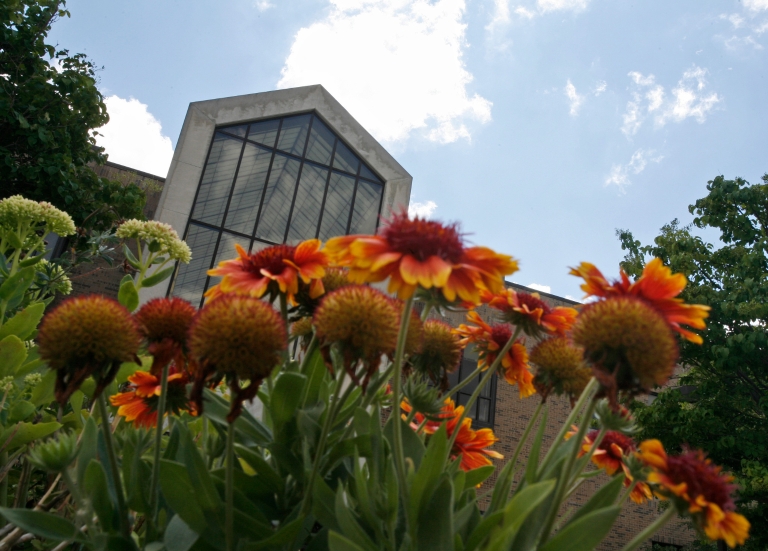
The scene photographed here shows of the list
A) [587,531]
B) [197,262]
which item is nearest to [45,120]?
[197,262]

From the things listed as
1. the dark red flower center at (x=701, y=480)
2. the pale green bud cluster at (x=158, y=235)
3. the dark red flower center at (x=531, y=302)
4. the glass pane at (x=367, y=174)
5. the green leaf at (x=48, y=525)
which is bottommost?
the green leaf at (x=48, y=525)

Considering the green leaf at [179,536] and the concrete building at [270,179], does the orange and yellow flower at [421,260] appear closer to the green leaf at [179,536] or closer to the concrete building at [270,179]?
the green leaf at [179,536]

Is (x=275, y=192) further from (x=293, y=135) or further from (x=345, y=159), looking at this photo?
(x=345, y=159)

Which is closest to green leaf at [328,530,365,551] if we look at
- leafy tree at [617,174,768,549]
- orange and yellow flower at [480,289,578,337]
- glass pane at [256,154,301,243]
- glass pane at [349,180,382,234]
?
orange and yellow flower at [480,289,578,337]

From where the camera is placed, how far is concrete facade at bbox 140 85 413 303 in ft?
31.2

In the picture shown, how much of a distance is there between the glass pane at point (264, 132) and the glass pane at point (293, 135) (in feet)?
0.45

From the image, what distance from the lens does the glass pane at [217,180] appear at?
9.85 m

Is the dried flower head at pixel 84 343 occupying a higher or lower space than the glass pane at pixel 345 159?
lower

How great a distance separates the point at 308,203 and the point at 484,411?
6.94m

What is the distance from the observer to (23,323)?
4.69ft

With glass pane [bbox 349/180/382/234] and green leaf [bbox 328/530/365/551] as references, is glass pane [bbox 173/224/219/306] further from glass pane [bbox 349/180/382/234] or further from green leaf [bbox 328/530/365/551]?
green leaf [bbox 328/530/365/551]

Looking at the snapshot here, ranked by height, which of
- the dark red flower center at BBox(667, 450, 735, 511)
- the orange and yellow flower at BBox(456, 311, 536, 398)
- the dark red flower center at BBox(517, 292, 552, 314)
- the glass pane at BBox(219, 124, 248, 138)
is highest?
the glass pane at BBox(219, 124, 248, 138)

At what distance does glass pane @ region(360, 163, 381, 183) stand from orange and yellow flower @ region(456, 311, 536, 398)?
10.00m

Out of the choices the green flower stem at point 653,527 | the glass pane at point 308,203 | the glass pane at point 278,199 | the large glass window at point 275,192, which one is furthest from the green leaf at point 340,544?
the glass pane at point 308,203
